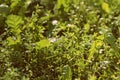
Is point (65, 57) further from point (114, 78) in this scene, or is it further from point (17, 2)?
point (17, 2)

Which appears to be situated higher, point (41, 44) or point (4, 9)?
point (4, 9)

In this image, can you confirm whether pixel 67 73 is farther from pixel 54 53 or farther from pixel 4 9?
pixel 4 9

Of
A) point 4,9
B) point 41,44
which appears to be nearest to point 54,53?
point 41,44

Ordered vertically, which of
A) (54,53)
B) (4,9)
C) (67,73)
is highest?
(4,9)

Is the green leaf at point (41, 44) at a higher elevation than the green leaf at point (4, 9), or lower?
lower

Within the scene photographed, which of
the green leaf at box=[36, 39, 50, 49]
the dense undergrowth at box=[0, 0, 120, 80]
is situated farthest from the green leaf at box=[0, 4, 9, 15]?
the green leaf at box=[36, 39, 50, 49]

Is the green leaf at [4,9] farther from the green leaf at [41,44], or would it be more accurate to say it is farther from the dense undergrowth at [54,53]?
the green leaf at [41,44]

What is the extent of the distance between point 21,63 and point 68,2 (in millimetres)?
950

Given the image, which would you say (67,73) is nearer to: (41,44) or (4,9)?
(41,44)

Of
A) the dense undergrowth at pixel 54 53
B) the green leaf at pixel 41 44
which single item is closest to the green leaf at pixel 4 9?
the dense undergrowth at pixel 54 53

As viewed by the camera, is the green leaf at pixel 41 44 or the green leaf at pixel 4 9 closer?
the green leaf at pixel 41 44

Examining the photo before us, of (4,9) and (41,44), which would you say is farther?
(4,9)

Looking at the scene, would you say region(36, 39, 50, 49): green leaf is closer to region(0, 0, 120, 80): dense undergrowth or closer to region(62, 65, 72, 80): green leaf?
region(0, 0, 120, 80): dense undergrowth

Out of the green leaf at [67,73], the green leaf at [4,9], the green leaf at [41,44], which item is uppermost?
the green leaf at [4,9]
